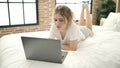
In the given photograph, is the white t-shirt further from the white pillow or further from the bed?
the white pillow

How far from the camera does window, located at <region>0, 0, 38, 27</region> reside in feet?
11.9

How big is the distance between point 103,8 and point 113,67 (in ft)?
11.3

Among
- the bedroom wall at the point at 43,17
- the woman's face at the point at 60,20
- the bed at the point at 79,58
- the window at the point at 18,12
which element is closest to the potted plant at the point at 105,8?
the bedroom wall at the point at 43,17

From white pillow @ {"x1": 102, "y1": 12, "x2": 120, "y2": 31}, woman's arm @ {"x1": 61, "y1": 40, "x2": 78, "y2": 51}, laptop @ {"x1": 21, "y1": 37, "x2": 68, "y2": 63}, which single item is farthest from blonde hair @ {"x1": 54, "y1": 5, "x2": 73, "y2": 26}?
white pillow @ {"x1": 102, "y1": 12, "x2": 120, "y2": 31}

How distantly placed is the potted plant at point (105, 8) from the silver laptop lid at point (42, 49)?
134 inches

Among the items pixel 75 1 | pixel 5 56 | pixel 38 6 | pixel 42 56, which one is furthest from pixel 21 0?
pixel 42 56

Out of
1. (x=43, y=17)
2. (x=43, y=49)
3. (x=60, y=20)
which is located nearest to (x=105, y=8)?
(x=43, y=17)

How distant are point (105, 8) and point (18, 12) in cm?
245

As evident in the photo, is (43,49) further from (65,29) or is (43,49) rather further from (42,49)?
(65,29)

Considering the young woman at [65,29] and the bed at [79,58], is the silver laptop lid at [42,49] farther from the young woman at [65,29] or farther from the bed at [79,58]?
the young woman at [65,29]

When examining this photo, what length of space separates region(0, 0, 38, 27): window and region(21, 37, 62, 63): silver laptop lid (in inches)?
101

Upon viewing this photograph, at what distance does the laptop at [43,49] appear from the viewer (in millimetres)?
1174

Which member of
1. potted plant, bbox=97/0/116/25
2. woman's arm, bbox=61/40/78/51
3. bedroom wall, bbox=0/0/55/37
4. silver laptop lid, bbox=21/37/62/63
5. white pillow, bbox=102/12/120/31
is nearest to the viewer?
silver laptop lid, bbox=21/37/62/63

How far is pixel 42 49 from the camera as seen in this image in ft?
4.02
